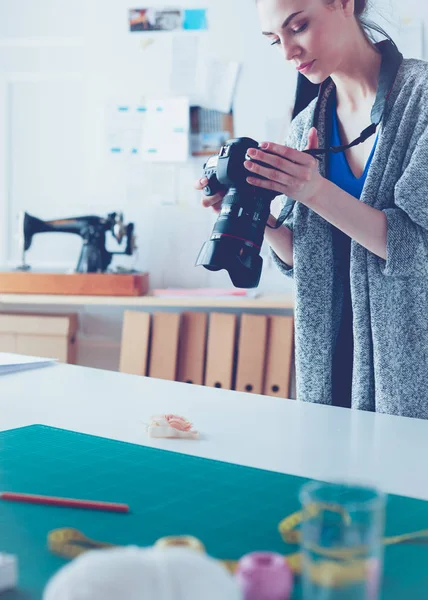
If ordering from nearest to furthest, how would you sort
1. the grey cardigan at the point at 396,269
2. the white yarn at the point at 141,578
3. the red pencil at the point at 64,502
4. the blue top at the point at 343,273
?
the white yarn at the point at 141,578, the red pencil at the point at 64,502, the grey cardigan at the point at 396,269, the blue top at the point at 343,273

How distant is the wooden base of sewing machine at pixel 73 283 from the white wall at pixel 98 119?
0.30 metres

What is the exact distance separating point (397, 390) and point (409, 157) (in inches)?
15.6

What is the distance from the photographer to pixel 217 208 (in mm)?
1309

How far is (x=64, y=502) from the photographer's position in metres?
0.71

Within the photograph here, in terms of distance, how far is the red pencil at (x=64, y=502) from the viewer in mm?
701

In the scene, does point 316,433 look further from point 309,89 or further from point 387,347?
point 309,89

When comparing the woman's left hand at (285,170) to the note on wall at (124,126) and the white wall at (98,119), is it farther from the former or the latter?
the note on wall at (124,126)

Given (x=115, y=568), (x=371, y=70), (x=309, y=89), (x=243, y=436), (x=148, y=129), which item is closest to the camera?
(x=115, y=568)

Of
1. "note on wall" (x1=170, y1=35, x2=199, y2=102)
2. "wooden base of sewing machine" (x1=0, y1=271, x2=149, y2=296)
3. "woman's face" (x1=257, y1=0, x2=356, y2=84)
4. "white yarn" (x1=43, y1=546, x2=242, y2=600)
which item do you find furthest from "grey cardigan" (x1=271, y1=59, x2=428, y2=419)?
"note on wall" (x1=170, y1=35, x2=199, y2=102)

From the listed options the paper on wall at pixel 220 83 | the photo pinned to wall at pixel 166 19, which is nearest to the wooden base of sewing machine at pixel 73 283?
the paper on wall at pixel 220 83

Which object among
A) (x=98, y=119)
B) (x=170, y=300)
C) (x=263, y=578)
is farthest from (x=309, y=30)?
(x=98, y=119)

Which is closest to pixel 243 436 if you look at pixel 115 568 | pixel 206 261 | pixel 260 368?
pixel 206 261

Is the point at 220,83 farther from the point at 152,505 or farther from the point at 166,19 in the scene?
the point at 152,505

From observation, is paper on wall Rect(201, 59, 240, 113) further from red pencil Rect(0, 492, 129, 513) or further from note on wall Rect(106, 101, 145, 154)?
red pencil Rect(0, 492, 129, 513)
